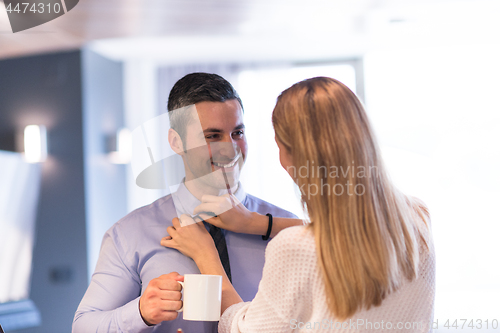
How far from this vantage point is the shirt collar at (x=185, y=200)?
41.3 inches

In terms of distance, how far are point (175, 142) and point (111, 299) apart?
410 millimetres

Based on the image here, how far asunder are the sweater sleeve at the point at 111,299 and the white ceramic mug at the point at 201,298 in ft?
0.47

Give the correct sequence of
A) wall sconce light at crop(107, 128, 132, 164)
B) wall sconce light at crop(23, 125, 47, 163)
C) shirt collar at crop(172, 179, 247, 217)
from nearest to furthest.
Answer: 1. shirt collar at crop(172, 179, 247, 217)
2. wall sconce light at crop(23, 125, 47, 163)
3. wall sconce light at crop(107, 128, 132, 164)

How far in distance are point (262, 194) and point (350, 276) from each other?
307 centimetres

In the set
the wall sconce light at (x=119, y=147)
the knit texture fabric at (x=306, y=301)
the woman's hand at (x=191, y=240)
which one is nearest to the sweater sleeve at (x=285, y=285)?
the knit texture fabric at (x=306, y=301)

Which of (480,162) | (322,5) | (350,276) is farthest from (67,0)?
(480,162)

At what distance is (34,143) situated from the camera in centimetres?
309

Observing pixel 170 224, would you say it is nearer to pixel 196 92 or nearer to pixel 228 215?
pixel 228 215

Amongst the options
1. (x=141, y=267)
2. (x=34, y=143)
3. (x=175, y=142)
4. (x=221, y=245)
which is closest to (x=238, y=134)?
(x=175, y=142)

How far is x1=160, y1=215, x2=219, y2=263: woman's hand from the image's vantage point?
0.88 meters

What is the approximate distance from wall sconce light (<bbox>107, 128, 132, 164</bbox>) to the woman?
2.90 metres

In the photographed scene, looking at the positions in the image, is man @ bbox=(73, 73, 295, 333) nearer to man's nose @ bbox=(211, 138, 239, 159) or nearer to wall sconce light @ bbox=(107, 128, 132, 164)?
man's nose @ bbox=(211, 138, 239, 159)

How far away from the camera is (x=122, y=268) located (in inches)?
37.8

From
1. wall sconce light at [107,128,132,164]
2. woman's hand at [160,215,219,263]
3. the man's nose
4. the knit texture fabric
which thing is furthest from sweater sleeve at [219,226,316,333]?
wall sconce light at [107,128,132,164]
